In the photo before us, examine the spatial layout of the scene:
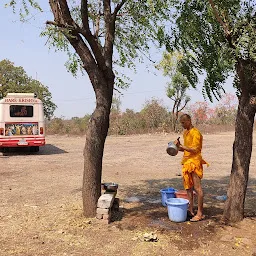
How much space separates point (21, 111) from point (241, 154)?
11.7 m

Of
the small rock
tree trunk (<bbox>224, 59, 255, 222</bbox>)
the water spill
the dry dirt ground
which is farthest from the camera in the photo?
the water spill

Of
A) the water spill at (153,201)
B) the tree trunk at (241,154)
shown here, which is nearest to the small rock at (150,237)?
the tree trunk at (241,154)

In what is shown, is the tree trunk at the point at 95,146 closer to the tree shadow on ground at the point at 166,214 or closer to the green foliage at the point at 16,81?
the tree shadow on ground at the point at 166,214

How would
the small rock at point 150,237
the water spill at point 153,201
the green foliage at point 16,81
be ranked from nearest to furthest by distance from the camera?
the small rock at point 150,237 → the water spill at point 153,201 → the green foliage at point 16,81

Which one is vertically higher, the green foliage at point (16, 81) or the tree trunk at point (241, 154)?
the green foliage at point (16, 81)

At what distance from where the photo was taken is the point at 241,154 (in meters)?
5.29

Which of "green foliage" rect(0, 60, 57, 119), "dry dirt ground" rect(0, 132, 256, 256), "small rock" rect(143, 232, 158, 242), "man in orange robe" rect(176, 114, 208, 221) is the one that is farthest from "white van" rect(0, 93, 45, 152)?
"green foliage" rect(0, 60, 57, 119)

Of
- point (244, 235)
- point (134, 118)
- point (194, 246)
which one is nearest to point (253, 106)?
point (244, 235)

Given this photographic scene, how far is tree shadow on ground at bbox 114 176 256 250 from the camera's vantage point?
490 cm

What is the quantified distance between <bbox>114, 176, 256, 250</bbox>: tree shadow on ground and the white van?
7962 mm

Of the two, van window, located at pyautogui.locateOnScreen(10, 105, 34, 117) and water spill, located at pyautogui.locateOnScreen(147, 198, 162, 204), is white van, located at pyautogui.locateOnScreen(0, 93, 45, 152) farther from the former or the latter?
water spill, located at pyautogui.locateOnScreen(147, 198, 162, 204)

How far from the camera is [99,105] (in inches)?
225

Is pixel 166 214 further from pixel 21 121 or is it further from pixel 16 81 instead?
pixel 16 81

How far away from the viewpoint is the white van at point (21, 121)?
1466cm
